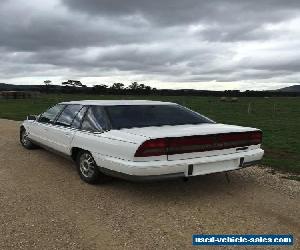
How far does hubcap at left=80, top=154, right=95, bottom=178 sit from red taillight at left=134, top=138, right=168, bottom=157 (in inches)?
47.1

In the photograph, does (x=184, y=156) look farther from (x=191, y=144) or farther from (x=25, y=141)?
(x=25, y=141)

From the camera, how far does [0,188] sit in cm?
567

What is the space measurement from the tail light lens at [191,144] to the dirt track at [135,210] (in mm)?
700

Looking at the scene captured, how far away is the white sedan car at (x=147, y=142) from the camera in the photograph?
188 inches

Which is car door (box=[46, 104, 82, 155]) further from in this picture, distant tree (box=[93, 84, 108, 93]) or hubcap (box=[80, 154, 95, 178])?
distant tree (box=[93, 84, 108, 93])

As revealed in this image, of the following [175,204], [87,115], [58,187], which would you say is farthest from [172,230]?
[87,115]

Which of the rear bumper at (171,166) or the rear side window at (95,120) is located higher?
the rear side window at (95,120)

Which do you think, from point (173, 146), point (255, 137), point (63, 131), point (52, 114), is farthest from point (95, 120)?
point (255, 137)

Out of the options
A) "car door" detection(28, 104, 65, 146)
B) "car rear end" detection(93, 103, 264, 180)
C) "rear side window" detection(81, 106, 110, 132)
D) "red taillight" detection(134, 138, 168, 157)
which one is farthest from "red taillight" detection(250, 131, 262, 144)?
"car door" detection(28, 104, 65, 146)

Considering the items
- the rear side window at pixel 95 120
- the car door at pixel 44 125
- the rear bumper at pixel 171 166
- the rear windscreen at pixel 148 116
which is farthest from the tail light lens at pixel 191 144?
the car door at pixel 44 125

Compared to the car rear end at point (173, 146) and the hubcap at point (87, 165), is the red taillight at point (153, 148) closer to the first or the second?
the car rear end at point (173, 146)

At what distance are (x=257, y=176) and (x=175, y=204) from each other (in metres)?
2.07

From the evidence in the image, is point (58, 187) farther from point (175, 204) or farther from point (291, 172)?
point (291, 172)

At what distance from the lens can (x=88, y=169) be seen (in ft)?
19.1
